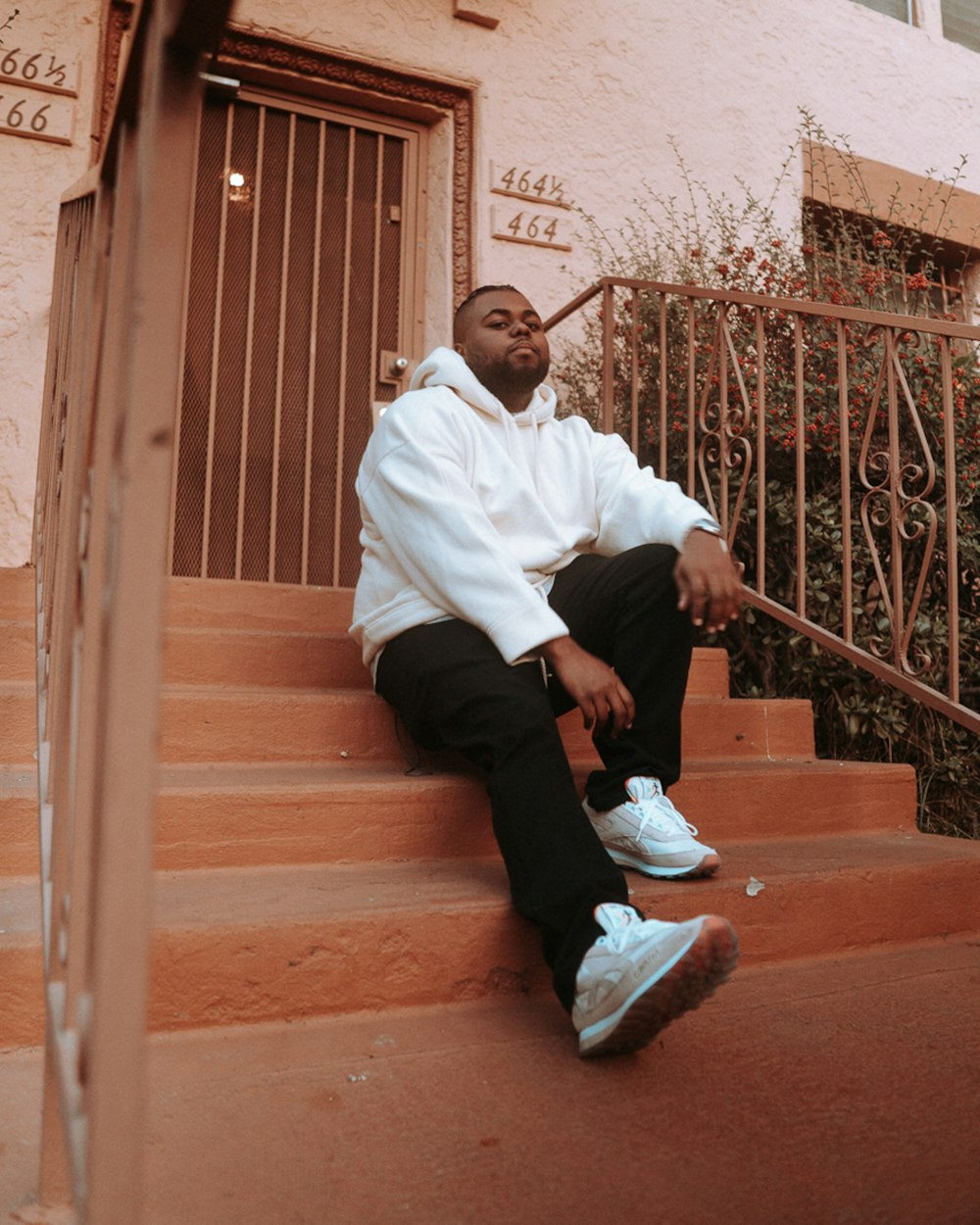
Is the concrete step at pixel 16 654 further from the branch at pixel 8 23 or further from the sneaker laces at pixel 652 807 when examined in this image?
the branch at pixel 8 23

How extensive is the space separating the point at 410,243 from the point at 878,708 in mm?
2719

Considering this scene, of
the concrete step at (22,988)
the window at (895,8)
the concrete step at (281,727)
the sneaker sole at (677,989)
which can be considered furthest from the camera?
the window at (895,8)

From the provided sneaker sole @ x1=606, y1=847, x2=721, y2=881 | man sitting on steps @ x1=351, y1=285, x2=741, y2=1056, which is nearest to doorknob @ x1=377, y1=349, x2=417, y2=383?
man sitting on steps @ x1=351, y1=285, x2=741, y2=1056

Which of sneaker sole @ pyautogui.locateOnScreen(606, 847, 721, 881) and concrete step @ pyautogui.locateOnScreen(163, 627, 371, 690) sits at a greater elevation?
concrete step @ pyautogui.locateOnScreen(163, 627, 371, 690)

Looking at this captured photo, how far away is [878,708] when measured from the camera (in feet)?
10.5

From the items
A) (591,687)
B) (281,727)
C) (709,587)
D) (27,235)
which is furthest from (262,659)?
(27,235)

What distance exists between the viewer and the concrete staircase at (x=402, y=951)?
120cm

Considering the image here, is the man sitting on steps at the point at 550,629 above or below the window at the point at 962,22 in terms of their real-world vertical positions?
below

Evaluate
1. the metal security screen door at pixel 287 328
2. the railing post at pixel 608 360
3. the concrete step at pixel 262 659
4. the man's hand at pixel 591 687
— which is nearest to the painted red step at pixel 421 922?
the man's hand at pixel 591 687

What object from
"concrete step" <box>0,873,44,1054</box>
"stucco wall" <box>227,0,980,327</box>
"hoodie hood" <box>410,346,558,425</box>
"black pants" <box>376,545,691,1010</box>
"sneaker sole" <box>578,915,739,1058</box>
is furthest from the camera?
"stucco wall" <box>227,0,980,327</box>

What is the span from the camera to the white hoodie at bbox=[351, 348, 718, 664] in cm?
192

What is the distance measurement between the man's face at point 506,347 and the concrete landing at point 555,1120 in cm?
146

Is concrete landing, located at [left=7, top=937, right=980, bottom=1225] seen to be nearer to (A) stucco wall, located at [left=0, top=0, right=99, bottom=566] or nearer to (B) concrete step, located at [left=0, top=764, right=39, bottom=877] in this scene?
(B) concrete step, located at [left=0, top=764, right=39, bottom=877]

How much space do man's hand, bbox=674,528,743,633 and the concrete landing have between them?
73cm
